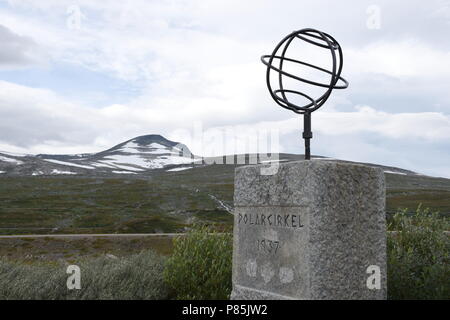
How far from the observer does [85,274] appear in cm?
1238

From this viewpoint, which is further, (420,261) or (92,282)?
(92,282)

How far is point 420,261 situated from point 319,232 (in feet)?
17.9

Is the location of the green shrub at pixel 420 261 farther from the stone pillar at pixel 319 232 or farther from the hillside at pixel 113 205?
the hillside at pixel 113 205

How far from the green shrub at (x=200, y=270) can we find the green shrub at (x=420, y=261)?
387cm

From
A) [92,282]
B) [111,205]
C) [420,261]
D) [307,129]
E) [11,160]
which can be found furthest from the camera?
[11,160]

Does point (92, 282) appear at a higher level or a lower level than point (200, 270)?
lower

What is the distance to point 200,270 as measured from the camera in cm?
1257

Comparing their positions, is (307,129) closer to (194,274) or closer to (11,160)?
(194,274)

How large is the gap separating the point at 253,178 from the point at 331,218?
5.64 feet

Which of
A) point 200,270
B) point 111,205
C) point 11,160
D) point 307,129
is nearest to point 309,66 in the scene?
point 307,129

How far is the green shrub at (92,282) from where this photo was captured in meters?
11.2

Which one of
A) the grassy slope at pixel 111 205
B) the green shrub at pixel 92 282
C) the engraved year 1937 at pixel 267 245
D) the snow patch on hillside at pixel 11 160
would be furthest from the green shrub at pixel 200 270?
the snow patch on hillside at pixel 11 160

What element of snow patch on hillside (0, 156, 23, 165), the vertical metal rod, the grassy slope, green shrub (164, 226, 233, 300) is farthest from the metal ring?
snow patch on hillside (0, 156, 23, 165)

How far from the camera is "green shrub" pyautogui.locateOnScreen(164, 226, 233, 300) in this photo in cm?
1220
